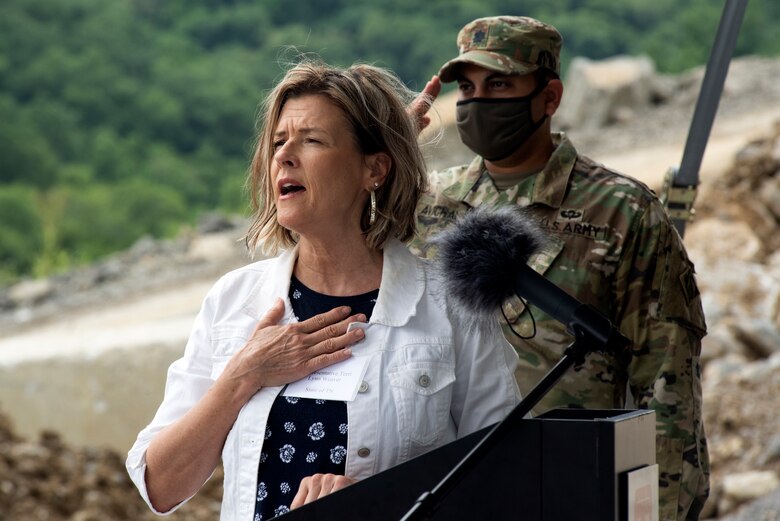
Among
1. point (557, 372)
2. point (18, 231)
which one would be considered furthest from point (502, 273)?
point (18, 231)

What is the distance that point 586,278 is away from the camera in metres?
3.41

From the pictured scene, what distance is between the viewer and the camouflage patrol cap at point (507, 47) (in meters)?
3.64

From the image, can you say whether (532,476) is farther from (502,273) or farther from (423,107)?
(423,107)

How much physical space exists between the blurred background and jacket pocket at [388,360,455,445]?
0.71 meters

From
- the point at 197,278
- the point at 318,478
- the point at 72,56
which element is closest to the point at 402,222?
the point at 318,478

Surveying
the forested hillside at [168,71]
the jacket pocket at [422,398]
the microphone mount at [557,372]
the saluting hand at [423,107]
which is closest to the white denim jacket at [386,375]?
the jacket pocket at [422,398]

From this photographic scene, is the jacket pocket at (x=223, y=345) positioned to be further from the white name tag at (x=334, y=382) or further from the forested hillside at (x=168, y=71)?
the forested hillside at (x=168, y=71)

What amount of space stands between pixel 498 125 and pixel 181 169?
37565 mm

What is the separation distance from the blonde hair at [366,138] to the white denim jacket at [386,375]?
0.21 feet

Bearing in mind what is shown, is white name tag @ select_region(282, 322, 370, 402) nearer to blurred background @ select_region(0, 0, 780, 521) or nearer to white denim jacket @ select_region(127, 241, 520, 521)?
white denim jacket @ select_region(127, 241, 520, 521)

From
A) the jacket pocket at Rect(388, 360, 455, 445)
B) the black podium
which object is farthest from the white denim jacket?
the black podium

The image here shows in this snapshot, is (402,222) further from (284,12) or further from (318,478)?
(284,12)

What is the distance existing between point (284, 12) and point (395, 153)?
47.2 m

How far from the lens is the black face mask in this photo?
3.67 metres
